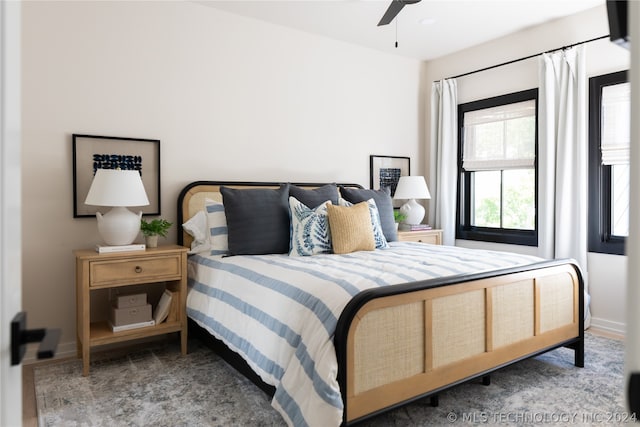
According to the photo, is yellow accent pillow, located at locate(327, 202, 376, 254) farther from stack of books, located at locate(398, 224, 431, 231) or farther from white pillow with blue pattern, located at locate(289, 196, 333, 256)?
stack of books, located at locate(398, 224, 431, 231)

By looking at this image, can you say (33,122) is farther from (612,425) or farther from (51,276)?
(612,425)

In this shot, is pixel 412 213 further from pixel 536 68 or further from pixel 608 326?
pixel 608 326

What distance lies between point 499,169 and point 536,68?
0.98 m

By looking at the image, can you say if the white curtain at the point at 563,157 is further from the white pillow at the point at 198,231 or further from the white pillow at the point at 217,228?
the white pillow at the point at 198,231

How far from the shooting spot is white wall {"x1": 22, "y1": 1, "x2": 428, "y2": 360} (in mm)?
2975

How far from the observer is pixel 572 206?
372cm

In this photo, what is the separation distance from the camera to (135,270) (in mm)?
2859

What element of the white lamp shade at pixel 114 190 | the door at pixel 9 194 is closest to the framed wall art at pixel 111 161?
the white lamp shade at pixel 114 190

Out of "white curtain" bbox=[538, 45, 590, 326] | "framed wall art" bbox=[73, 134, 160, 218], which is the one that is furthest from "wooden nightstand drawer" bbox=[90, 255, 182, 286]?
"white curtain" bbox=[538, 45, 590, 326]

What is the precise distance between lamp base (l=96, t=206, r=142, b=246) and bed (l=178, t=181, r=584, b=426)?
20.0 inches

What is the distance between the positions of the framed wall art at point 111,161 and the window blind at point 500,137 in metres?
3.15

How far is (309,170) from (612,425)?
2947 mm

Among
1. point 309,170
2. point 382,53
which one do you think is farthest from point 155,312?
point 382,53

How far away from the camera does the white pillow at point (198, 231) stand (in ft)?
10.8
